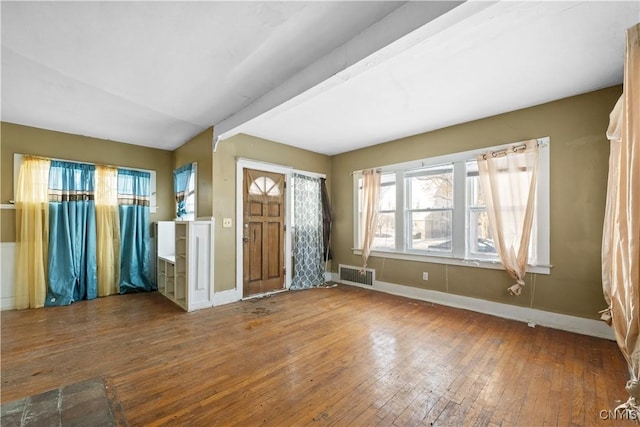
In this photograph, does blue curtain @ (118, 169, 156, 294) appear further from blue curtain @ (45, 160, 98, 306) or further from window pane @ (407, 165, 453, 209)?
window pane @ (407, 165, 453, 209)

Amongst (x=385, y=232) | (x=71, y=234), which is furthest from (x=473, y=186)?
(x=71, y=234)

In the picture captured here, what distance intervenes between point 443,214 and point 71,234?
562 centimetres

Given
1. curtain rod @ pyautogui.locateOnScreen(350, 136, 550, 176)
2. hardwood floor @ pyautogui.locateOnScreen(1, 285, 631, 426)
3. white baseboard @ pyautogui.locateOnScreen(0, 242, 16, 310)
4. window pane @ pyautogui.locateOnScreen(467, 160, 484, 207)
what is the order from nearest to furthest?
hardwood floor @ pyautogui.locateOnScreen(1, 285, 631, 426), curtain rod @ pyautogui.locateOnScreen(350, 136, 550, 176), white baseboard @ pyautogui.locateOnScreen(0, 242, 16, 310), window pane @ pyautogui.locateOnScreen(467, 160, 484, 207)

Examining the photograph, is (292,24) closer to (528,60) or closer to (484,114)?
(528,60)

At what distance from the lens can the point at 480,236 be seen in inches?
147

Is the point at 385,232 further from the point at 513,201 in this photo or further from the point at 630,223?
the point at 630,223

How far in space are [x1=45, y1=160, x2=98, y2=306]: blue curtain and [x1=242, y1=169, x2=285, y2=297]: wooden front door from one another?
2411mm

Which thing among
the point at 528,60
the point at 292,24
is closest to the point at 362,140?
the point at 528,60

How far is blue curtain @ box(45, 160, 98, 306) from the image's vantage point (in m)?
3.90

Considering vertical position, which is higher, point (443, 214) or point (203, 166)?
point (203, 166)

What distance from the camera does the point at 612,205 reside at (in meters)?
2.41

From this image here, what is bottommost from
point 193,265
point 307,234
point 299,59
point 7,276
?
point 7,276

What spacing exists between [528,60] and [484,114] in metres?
1.23

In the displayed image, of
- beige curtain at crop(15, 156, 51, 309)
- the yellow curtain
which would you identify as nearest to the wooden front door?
the yellow curtain
